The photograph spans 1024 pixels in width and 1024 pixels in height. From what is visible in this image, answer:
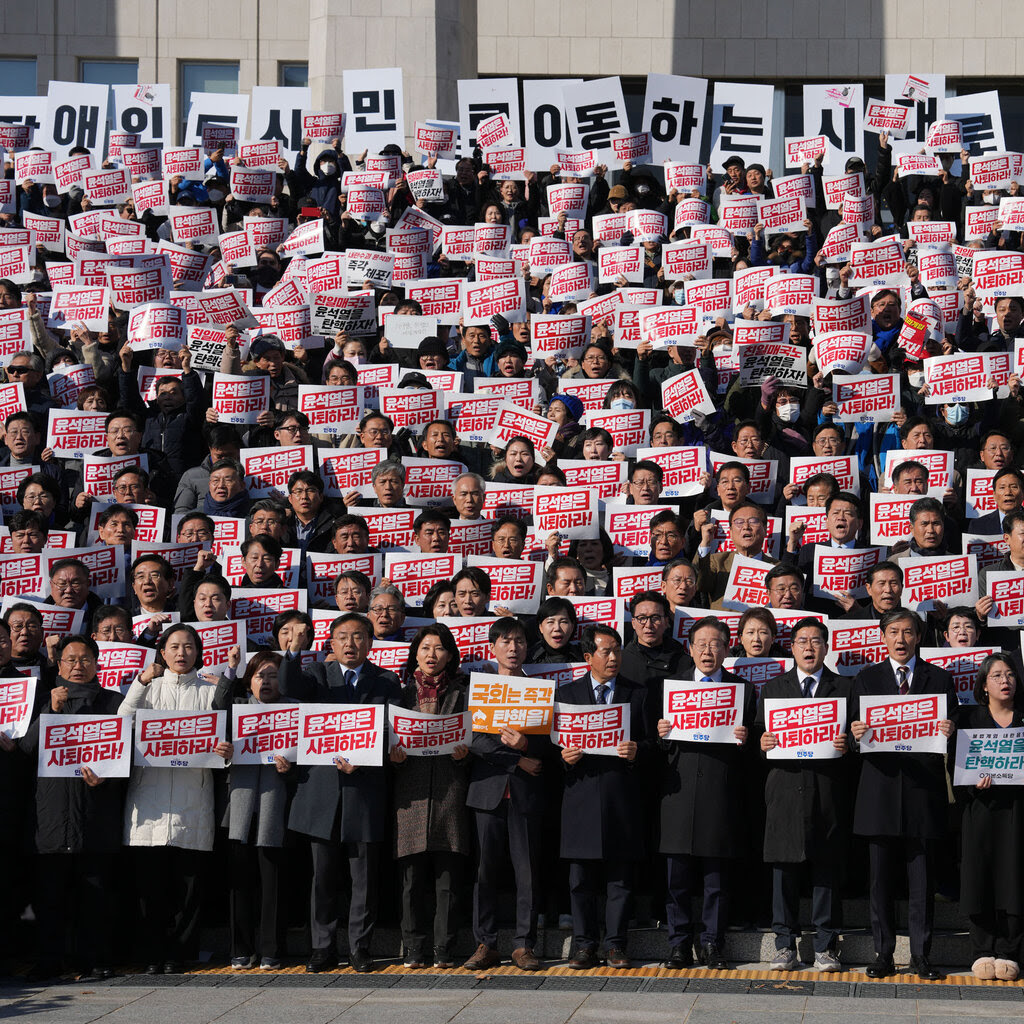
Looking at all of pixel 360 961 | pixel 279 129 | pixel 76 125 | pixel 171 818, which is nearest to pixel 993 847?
pixel 360 961

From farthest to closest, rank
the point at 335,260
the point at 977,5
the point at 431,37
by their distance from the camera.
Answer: the point at 977,5 < the point at 431,37 < the point at 335,260

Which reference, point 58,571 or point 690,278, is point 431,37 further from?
point 58,571

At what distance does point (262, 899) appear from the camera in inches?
428

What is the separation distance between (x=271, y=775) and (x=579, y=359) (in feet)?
20.1

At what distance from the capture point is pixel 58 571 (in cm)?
1191

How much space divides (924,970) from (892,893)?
18.1 inches

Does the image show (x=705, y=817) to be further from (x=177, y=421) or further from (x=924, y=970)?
(x=177, y=421)

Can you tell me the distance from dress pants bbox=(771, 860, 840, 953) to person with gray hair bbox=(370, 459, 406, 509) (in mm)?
4063

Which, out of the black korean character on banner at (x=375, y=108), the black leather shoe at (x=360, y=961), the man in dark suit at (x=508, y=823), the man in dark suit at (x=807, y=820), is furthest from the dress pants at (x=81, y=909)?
the black korean character on banner at (x=375, y=108)

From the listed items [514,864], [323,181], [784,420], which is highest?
[323,181]

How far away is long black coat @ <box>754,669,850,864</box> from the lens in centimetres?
1032

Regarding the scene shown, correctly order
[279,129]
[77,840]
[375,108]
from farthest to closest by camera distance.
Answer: [279,129] < [375,108] < [77,840]

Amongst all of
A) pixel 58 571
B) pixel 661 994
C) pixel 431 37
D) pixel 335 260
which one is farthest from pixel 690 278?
pixel 431 37

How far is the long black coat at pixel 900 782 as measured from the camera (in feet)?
33.6
